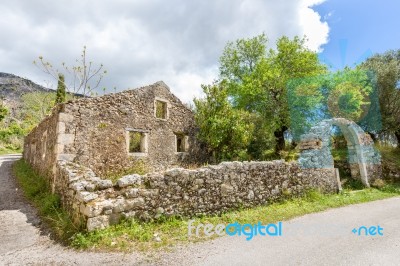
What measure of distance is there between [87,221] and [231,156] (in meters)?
10.6

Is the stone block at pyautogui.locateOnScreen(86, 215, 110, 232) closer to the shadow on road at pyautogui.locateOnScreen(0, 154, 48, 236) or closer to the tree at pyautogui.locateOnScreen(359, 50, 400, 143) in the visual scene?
the shadow on road at pyautogui.locateOnScreen(0, 154, 48, 236)

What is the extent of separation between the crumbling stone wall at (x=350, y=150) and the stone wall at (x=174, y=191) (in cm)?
215

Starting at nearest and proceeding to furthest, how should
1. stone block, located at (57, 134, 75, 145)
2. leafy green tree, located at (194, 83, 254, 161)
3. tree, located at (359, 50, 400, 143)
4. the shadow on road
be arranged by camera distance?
the shadow on road, stone block, located at (57, 134, 75, 145), leafy green tree, located at (194, 83, 254, 161), tree, located at (359, 50, 400, 143)

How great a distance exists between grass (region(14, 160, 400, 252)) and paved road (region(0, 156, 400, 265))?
0.26 metres

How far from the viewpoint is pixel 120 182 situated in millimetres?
5711

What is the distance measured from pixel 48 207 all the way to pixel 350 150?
1544 centimetres

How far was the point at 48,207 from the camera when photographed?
7.20 meters

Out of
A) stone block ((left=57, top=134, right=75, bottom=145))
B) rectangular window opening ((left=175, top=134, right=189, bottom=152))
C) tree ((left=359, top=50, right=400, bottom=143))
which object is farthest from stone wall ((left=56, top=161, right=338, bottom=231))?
tree ((left=359, top=50, right=400, bottom=143))

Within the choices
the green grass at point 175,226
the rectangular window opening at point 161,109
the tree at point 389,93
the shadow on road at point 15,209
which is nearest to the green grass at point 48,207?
the shadow on road at point 15,209

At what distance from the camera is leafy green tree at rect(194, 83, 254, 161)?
14.2 metres

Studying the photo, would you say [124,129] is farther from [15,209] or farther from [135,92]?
[15,209]

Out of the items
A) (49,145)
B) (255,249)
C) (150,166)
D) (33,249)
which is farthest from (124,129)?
Answer: (255,249)

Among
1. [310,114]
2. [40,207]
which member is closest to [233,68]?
[310,114]

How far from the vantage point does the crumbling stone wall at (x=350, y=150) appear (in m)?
10.5
